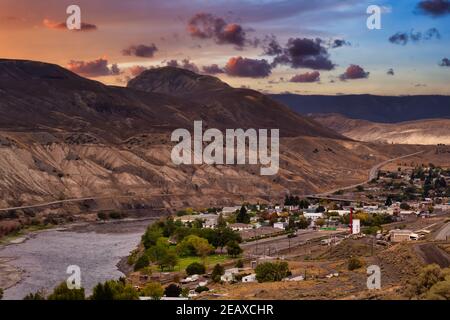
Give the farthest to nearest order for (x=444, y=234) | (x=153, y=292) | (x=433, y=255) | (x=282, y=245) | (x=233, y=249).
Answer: (x=282, y=245) < (x=233, y=249) < (x=444, y=234) < (x=433, y=255) < (x=153, y=292)

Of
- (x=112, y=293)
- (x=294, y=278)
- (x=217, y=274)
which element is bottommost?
(x=217, y=274)

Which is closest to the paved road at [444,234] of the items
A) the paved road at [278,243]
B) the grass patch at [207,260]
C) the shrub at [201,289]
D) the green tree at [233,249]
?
the paved road at [278,243]

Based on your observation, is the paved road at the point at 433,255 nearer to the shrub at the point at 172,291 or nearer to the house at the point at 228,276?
the house at the point at 228,276

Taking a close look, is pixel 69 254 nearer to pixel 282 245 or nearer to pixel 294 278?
pixel 282 245

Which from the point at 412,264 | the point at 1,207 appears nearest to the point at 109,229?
the point at 1,207

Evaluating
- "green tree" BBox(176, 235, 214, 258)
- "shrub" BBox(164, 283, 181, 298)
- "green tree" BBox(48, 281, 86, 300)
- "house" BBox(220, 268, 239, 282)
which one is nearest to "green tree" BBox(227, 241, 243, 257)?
"green tree" BBox(176, 235, 214, 258)

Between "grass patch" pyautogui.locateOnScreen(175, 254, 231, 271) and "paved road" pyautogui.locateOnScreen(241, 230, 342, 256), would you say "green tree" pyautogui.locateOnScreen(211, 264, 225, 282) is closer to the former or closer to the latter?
"grass patch" pyautogui.locateOnScreen(175, 254, 231, 271)

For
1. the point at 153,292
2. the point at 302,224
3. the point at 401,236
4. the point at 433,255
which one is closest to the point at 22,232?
the point at 302,224
